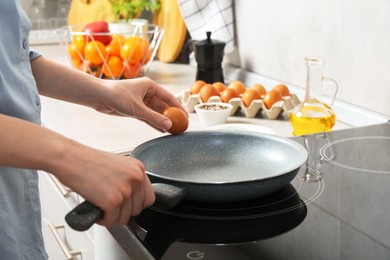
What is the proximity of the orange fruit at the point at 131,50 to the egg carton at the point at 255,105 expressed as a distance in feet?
1.06

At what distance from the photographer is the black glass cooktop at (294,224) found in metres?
0.80

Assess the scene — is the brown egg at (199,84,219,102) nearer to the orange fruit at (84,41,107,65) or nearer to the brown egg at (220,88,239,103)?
the brown egg at (220,88,239,103)

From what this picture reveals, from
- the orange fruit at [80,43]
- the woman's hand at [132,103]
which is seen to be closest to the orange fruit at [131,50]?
the orange fruit at [80,43]

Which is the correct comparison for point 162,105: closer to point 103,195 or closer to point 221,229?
point 221,229

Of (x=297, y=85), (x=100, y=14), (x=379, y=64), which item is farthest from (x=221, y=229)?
(x=100, y=14)

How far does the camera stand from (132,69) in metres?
1.87

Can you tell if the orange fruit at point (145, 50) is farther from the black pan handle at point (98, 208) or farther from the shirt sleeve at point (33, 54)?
the black pan handle at point (98, 208)

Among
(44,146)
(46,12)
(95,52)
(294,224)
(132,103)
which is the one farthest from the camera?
(46,12)

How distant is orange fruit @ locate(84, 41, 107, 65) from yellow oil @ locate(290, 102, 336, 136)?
0.72 meters

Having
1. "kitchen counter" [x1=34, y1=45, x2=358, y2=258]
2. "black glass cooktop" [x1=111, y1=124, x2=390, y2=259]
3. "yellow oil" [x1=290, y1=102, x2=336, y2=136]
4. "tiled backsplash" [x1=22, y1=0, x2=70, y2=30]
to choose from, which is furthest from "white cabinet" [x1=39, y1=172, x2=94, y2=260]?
"tiled backsplash" [x1=22, y1=0, x2=70, y2=30]

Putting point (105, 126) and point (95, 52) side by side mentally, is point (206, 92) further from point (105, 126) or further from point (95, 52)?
point (95, 52)

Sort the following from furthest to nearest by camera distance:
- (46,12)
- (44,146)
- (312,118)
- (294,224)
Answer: (46,12) → (312,118) → (294,224) → (44,146)

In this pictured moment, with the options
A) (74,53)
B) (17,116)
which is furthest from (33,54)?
(74,53)

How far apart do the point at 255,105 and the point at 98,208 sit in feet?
2.74
